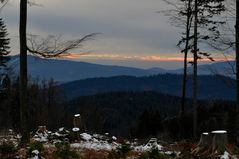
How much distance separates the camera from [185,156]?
1183cm

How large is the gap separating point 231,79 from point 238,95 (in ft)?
3.22

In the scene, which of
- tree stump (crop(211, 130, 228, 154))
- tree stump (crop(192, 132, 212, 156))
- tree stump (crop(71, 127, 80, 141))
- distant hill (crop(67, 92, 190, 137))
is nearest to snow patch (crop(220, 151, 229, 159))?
tree stump (crop(211, 130, 228, 154))

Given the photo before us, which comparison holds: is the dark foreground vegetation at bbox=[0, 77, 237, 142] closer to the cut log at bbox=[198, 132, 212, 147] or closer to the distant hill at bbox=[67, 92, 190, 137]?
the distant hill at bbox=[67, 92, 190, 137]

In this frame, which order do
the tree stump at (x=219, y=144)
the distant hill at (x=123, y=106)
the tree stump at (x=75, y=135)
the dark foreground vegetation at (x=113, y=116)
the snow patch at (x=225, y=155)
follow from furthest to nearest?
1. the distant hill at (x=123, y=106)
2. the dark foreground vegetation at (x=113, y=116)
3. the tree stump at (x=75, y=135)
4. the tree stump at (x=219, y=144)
5. the snow patch at (x=225, y=155)

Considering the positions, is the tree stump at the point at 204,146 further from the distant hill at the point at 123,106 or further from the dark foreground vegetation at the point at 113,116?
the distant hill at the point at 123,106

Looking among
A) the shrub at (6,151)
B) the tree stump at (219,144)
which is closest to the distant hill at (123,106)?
the tree stump at (219,144)

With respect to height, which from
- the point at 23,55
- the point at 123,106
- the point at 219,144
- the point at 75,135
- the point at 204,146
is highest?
the point at 23,55

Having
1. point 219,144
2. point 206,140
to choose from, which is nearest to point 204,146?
point 206,140

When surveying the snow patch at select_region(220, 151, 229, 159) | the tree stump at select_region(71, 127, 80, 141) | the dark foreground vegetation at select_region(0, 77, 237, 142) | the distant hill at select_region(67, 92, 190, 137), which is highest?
the snow patch at select_region(220, 151, 229, 159)

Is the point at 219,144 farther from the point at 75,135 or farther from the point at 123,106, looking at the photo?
the point at 123,106

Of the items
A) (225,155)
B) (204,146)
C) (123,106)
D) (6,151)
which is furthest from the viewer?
(123,106)

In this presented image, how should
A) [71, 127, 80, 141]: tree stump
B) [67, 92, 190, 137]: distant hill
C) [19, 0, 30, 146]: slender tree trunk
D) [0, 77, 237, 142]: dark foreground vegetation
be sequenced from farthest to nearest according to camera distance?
[67, 92, 190, 137]: distant hill → [0, 77, 237, 142]: dark foreground vegetation → [71, 127, 80, 141]: tree stump → [19, 0, 30, 146]: slender tree trunk

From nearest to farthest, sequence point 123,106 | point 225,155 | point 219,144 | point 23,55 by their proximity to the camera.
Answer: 1. point 225,155
2. point 219,144
3. point 23,55
4. point 123,106

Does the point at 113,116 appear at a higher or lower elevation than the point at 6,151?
lower
